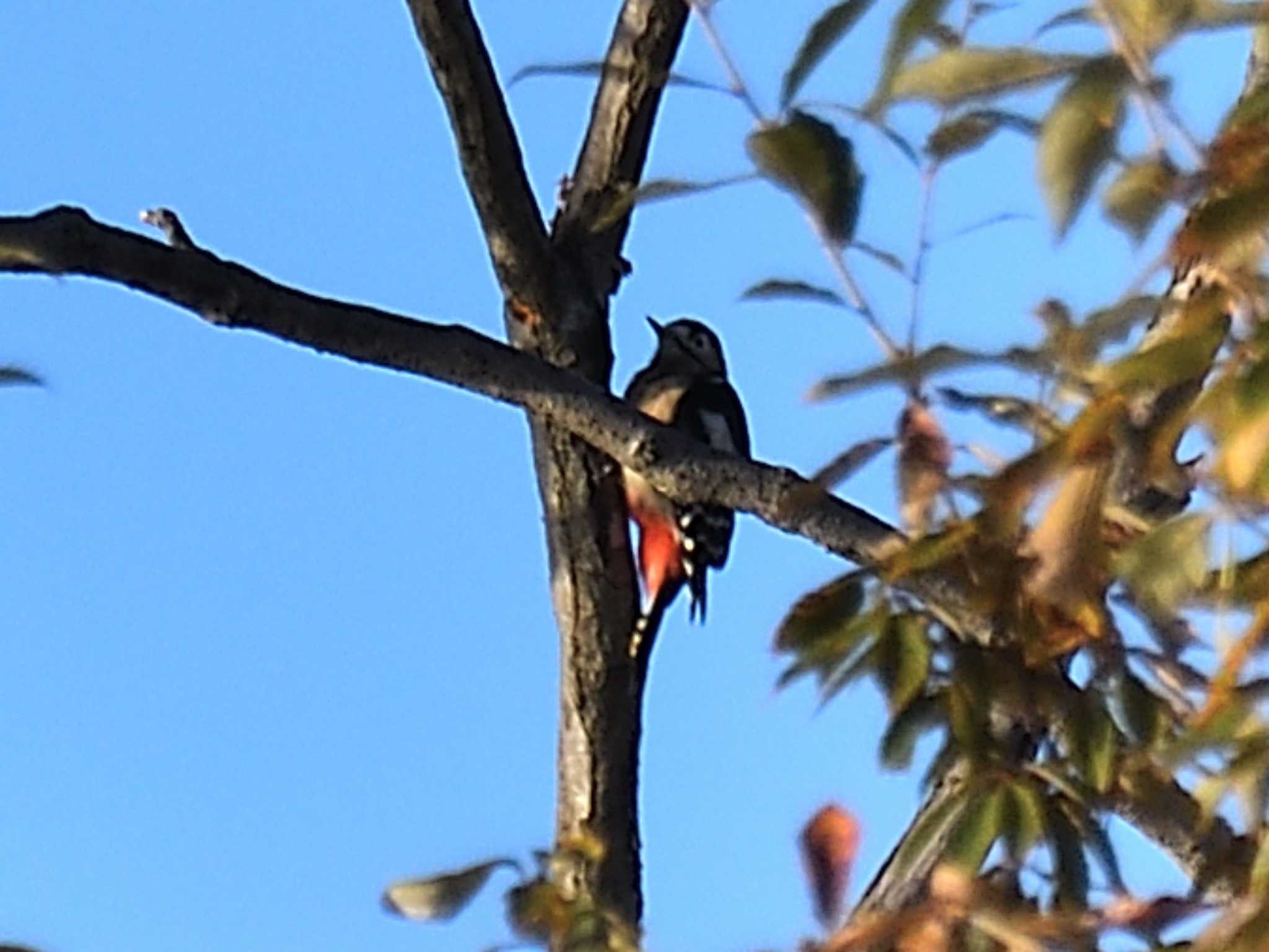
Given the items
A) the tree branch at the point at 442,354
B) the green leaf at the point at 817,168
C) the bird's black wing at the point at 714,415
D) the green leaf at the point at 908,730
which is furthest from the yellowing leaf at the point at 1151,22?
the bird's black wing at the point at 714,415

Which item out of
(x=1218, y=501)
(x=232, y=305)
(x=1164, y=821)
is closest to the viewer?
(x=1218, y=501)

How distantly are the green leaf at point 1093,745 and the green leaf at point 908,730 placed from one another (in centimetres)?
12

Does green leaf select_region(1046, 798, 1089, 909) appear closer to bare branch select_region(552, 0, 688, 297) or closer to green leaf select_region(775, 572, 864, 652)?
green leaf select_region(775, 572, 864, 652)

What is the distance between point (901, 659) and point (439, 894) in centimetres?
35

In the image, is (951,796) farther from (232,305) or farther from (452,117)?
(452,117)

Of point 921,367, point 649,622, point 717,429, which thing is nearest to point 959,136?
point 921,367

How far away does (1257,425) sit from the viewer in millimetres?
790

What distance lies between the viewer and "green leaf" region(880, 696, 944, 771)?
132cm

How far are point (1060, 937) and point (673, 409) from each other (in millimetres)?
5031

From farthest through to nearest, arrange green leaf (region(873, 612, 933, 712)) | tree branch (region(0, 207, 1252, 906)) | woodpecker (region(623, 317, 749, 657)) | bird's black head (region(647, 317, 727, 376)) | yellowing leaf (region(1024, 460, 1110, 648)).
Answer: bird's black head (region(647, 317, 727, 376))
woodpecker (region(623, 317, 749, 657))
tree branch (region(0, 207, 1252, 906))
green leaf (region(873, 612, 933, 712))
yellowing leaf (region(1024, 460, 1110, 648))

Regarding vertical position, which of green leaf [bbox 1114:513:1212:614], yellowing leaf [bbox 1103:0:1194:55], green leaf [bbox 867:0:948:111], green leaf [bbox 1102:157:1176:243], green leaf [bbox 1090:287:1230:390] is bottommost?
green leaf [bbox 1114:513:1212:614]

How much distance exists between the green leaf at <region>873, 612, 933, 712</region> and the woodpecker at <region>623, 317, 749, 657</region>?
8.03ft

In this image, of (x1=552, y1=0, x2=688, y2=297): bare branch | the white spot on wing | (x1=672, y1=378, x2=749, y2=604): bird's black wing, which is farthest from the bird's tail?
the white spot on wing

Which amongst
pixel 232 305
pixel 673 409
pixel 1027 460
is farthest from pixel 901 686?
pixel 673 409
